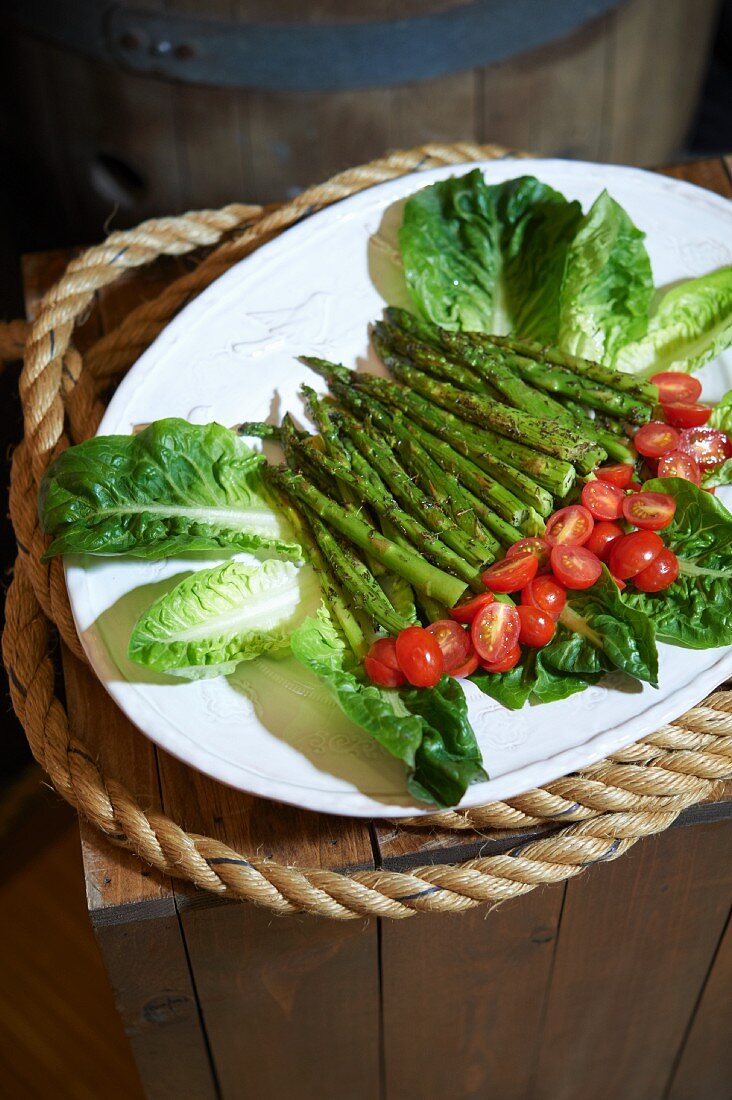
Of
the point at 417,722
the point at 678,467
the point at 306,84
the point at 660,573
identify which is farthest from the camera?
the point at 306,84

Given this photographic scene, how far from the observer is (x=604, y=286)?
244cm

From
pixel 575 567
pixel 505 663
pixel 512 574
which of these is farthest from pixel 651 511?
pixel 505 663

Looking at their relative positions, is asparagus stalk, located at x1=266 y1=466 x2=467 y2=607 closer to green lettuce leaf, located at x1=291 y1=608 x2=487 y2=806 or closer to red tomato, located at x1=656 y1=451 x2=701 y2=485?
green lettuce leaf, located at x1=291 y1=608 x2=487 y2=806

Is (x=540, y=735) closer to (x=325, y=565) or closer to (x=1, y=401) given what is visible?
(x=325, y=565)

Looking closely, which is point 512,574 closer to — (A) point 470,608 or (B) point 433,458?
(A) point 470,608

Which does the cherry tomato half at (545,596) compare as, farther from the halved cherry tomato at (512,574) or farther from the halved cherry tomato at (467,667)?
the halved cherry tomato at (467,667)

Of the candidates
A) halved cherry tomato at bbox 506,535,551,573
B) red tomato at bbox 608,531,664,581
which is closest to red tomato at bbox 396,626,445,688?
halved cherry tomato at bbox 506,535,551,573

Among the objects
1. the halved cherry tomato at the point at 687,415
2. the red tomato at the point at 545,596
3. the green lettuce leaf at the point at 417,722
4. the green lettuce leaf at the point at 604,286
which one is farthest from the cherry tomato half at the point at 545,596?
the green lettuce leaf at the point at 604,286

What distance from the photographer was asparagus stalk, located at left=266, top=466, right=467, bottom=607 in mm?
2004

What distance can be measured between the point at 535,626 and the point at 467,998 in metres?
0.95

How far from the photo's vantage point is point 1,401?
3.05 m

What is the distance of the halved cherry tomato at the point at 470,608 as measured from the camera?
196 centimetres

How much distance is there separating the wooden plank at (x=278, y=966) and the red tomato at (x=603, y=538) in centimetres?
66

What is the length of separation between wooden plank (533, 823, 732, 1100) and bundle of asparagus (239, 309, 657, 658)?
2.18 feet
